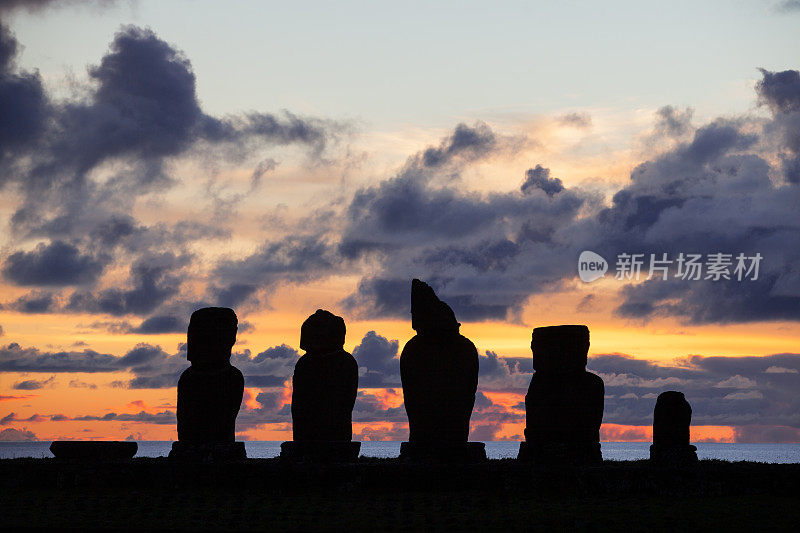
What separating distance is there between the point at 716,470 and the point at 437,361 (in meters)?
6.12

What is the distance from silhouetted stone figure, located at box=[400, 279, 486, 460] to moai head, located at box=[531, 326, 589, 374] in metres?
1.62

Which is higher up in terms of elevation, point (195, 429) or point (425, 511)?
point (195, 429)

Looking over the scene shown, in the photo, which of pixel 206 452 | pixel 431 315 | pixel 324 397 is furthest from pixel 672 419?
pixel 206 452

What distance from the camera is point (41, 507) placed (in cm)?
1820

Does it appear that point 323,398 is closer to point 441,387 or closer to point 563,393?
point 441,387

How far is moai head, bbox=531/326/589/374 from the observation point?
22.0 metres

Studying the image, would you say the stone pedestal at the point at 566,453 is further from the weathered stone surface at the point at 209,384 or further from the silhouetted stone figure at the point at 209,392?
the weathered stone surface at the point at 209,384

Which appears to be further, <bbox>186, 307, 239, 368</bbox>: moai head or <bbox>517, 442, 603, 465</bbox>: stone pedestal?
<bbox>186, 307, 239, 368</bbox>: moai head

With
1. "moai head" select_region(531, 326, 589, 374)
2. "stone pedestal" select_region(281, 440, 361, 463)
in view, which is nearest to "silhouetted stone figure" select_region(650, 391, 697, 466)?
"moai head" select_region(531, 326, 589, 374)

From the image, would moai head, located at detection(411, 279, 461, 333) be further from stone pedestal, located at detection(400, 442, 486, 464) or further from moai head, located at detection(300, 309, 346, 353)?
stone pedestal, located at detection(400, 442, 486, 464)

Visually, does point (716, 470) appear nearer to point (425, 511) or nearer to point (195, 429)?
point (425, 511)

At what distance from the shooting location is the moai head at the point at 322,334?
2256 cm

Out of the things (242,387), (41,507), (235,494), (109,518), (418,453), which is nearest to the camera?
(109,518)

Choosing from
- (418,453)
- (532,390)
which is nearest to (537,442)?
(532,390)
